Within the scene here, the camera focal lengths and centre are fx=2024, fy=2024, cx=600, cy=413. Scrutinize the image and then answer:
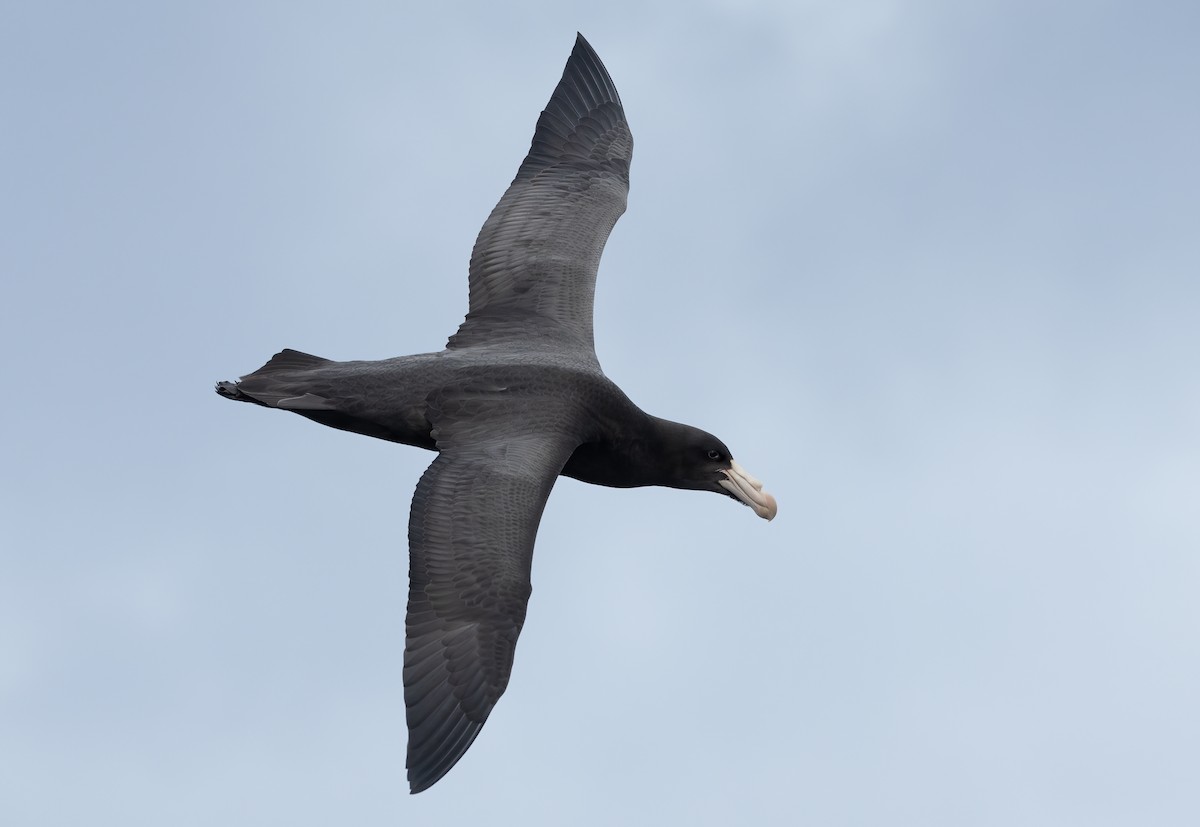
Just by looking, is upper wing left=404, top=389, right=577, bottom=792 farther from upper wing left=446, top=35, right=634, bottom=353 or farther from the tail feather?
upper wing left=446, top=35, right=634, bottom=353

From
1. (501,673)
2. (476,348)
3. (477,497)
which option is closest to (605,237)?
(476,348)

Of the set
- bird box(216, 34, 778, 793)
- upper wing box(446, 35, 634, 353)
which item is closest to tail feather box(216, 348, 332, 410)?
bird box(216, 34, 778, 793)

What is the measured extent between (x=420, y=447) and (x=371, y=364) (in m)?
0.72

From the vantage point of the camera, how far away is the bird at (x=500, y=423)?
1313 centimetres

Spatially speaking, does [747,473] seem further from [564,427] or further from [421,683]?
[421,683]

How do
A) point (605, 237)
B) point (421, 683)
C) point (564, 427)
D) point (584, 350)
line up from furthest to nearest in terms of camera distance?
point (605, 237), point (584, 350), point (564, 427), point (421, 683)

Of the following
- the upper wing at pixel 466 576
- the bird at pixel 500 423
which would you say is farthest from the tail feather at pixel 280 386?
the upper wing at pixel 466 576

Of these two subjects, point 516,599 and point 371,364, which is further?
point 371,364

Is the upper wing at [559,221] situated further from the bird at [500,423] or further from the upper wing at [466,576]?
the upper wing at [466,576]

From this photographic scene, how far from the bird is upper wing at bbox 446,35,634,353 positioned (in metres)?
0.02

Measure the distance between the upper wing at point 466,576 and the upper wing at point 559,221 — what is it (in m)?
1.68

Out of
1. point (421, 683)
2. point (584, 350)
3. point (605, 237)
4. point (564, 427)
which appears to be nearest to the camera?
point (421, 683)

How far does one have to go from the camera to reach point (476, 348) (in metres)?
15.3

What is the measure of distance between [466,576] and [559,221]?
4437mm
